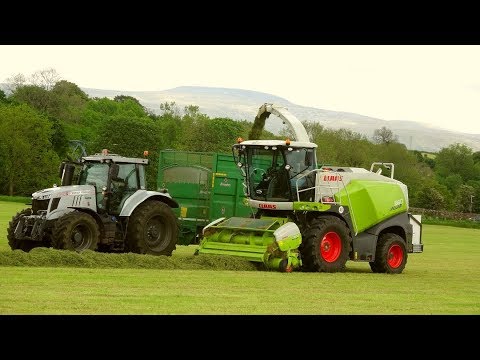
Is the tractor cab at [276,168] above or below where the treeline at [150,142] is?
below

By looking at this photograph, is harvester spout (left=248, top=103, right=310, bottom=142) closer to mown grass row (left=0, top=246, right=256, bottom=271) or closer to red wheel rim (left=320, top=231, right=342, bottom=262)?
red wheel rim (left=320, top=231, right=342, bottom=262)

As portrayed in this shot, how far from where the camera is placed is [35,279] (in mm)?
12453

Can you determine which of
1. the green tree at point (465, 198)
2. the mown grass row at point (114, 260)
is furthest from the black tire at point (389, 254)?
the green tree at point (465, 198)

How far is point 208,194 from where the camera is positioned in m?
20.5

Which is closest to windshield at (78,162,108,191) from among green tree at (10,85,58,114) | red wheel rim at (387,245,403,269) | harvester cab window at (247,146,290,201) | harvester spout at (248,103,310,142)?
harvester cab window at (247,146,290,201)

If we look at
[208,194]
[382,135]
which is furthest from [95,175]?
[382,135]

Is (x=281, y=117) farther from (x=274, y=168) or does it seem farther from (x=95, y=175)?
(x=95, y=175)

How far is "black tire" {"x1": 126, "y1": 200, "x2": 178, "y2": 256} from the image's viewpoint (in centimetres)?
1683

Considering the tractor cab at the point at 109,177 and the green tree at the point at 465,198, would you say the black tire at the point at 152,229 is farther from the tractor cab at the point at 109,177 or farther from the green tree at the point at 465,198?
the green tree at the point at 465,198

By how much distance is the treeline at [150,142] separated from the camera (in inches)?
2948

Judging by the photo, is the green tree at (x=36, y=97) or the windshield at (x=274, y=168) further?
the green tree at (x=36, y=97)

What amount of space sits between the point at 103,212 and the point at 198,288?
16.0ft
